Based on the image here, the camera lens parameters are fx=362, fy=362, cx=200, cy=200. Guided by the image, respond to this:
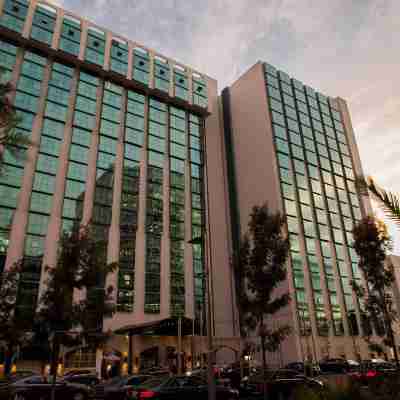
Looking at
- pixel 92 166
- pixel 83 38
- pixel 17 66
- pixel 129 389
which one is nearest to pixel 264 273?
pixel 129 389

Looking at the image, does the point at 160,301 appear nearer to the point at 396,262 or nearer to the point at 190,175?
the point at 190,175

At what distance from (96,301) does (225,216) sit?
45.3 metres

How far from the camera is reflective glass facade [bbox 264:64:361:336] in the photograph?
57.8 metres

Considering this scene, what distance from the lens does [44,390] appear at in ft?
64.7

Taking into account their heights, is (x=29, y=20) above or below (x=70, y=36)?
below

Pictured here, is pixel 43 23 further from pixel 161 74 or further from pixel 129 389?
pixel 129 389

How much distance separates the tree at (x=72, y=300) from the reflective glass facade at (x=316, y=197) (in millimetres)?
40962

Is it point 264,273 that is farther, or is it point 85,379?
point 85,379

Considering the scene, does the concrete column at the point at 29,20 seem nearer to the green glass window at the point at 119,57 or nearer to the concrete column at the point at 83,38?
the concrete column at the point at 83,38

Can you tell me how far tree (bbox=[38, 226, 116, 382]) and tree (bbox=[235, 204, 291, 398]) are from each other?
777 cm

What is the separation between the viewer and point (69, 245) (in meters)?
20.5

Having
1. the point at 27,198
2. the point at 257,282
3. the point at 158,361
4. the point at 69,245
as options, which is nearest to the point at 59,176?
the point at 27,198

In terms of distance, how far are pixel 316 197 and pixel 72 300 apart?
5514 cm

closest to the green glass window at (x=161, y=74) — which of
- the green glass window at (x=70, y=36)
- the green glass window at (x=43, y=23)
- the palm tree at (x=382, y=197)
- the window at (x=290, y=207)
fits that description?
the green glass window at (x=70, y=36)
